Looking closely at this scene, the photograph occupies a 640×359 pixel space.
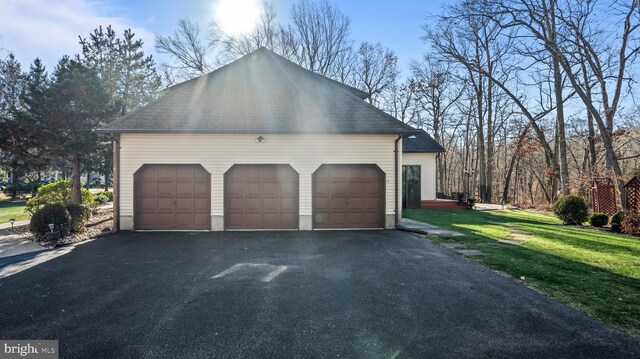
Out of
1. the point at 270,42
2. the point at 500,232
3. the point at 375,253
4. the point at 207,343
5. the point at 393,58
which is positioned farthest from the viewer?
the point at 393,58

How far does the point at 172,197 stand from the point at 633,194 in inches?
762

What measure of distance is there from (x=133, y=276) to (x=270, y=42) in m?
24.5

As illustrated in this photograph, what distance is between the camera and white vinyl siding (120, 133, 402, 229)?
416 inches

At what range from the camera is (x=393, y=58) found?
91.5 feet

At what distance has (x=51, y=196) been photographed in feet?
44.8

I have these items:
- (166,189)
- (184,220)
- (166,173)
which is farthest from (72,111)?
(184,220)

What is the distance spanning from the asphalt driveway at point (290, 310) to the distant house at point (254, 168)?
11.9 feet

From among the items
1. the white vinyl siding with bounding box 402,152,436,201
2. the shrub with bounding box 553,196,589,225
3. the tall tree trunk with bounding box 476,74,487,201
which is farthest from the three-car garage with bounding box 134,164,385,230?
the tall tree trunk with bounding box 476,74,487,201

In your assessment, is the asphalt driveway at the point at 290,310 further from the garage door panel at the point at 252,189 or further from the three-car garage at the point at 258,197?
the garage door panel at the point at 252,189

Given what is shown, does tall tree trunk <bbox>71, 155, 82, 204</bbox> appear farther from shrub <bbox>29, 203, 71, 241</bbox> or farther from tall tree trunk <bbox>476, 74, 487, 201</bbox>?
tall tree trunk <bbox>476, 74, 487, 201</bbox>

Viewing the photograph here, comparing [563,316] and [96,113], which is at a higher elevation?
[96,113]

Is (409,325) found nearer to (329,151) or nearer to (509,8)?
(329,151)

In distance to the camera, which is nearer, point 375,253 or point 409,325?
point 409,325

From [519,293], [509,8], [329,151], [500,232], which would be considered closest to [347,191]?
[329,151]
